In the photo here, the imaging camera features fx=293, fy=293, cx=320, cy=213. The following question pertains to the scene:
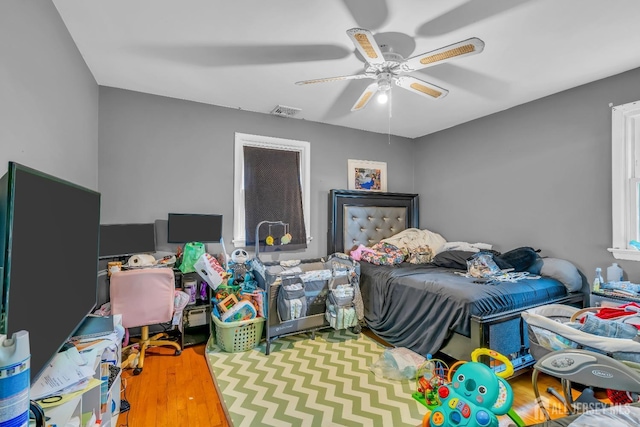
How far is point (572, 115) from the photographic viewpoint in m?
2.67

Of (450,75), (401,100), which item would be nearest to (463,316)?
(450,75)

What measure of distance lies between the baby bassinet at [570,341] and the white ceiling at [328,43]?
1742 mm

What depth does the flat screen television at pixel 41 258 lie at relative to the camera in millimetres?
789

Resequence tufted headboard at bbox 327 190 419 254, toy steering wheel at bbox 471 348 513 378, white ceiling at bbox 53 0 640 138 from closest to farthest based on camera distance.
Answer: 1. toy steering wheel at bbox 471 348 513 378
2. white ceiling at bbox 53 0 640 138
3. tufted headboard at bbox 327 190 419 254

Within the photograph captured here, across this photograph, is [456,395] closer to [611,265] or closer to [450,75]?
[611,265]

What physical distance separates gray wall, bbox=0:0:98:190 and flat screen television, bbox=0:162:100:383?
0.36 metres

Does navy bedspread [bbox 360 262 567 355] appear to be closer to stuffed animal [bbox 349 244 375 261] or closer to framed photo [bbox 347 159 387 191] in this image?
stuffed animal [bbox 349 244 375 261]

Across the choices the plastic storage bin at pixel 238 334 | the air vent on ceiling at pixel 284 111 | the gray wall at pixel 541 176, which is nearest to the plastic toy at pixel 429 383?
the plastic storage bin at pixel 238 334

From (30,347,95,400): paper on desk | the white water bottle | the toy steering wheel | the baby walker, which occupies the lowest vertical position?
the baby walker

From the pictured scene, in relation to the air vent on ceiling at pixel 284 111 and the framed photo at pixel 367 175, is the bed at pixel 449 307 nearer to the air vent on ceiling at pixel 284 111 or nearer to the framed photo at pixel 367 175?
the framed photo at pixel 367 175

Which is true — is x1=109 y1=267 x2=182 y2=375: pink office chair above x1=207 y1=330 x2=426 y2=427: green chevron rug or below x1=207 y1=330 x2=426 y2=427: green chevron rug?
above

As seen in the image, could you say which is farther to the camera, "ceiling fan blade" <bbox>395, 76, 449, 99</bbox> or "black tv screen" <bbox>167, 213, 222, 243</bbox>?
"black tv screen" <bbox>167, 213, 222, 243</bbox>

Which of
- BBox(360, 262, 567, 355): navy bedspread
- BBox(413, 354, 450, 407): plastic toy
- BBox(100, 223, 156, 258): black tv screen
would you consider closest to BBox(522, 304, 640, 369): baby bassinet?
BBox(360, 262, 567, 355): navy bedspread

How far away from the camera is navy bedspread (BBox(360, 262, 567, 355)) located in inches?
82.7
